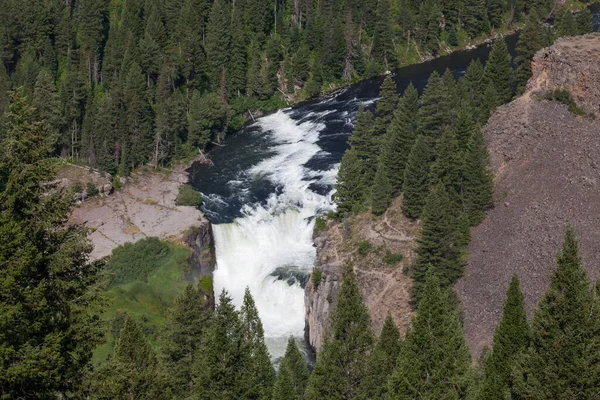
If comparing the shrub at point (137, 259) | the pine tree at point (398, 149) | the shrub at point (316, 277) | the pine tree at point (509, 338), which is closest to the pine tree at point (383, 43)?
the pine tree at point (398, 149)

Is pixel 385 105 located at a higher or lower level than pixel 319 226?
higher

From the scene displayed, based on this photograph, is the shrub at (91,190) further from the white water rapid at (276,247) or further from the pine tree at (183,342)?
the pine tree at (183,342)

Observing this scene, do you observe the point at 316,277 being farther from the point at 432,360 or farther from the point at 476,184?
the point at 432,360

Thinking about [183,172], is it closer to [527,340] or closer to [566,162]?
[566,162]

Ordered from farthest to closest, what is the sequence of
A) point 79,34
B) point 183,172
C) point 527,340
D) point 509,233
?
point 79,34 < point 183,172 < point 509,233 < point 527,340

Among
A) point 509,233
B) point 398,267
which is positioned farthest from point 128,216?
point 509,233

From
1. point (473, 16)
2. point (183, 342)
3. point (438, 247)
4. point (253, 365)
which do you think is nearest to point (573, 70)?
point (438, 247)
